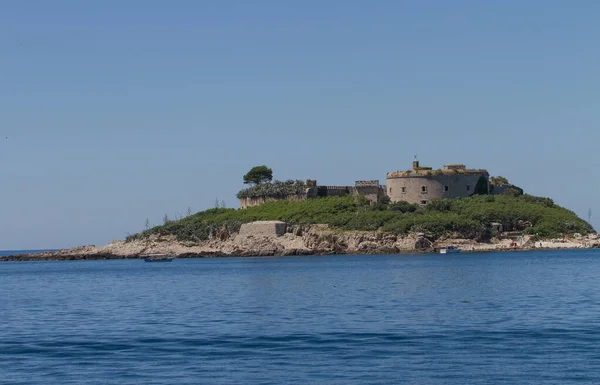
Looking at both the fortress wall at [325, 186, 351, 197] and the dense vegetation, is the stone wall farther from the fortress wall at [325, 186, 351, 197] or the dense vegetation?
the fortress wall at [325, 186, 351, 197]

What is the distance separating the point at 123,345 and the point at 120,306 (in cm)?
1233

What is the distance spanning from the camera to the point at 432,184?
91.9 metres

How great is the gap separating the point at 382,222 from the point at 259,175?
1130 inches

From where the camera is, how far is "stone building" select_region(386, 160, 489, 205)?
9188cm

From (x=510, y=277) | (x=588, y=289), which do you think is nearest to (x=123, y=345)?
(x=588, y=289)

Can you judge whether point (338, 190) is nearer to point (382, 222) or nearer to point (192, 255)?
point (382, 222)

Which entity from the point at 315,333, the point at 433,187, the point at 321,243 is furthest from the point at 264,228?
the point at 315,333

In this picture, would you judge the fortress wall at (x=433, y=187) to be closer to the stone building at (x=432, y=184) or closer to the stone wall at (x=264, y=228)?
the stone building at (x=432, y=184)

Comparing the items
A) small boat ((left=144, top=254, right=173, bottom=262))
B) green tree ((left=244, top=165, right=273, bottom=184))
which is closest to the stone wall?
small boat ((left=144, top=254, right=173, bottom=262))

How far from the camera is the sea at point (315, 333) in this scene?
1995 cm

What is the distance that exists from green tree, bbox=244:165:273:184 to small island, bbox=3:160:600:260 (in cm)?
742

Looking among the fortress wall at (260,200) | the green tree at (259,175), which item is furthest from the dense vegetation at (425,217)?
the green tree at (259,175)

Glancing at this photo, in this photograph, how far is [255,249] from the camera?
88.3m

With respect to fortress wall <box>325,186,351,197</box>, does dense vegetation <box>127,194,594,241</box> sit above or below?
below
